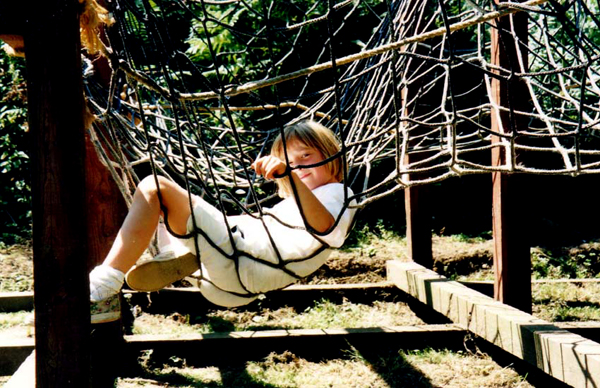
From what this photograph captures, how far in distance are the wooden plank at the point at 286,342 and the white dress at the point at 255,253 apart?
2.67ft

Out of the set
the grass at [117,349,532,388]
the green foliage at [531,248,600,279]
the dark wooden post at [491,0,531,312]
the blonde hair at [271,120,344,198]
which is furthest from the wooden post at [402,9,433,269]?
the blonde hair at [271,120,344,198]

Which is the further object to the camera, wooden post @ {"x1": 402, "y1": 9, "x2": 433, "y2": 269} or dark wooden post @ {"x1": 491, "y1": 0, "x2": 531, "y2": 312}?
wooden post @ {"x1": 402, "y1": 9, "x2": 433, "y2": 269}

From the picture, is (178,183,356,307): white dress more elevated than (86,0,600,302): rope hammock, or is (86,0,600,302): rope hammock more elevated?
(86,0,600,302): rope hammock

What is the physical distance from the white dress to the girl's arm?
32mm

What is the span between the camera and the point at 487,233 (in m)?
4.71

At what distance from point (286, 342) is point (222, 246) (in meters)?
1.06

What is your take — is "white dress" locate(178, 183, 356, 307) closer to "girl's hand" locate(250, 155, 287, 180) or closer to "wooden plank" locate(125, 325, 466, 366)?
"girl's hand" locate(250, 155, 287, 180)

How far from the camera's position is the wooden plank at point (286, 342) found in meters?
2.94

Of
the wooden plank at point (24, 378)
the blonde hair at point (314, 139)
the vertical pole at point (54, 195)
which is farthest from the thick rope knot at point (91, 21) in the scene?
the wooden plank at point (24, 378)

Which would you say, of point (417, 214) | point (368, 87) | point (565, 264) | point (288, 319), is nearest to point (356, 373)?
point (288, 319)

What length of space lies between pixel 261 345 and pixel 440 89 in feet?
8.61

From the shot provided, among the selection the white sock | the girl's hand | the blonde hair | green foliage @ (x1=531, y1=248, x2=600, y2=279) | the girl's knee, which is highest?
the blonde hair

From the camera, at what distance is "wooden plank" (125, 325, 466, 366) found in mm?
2936

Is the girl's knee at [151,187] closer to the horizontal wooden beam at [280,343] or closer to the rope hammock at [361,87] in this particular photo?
the rope hammock at [361,87]
